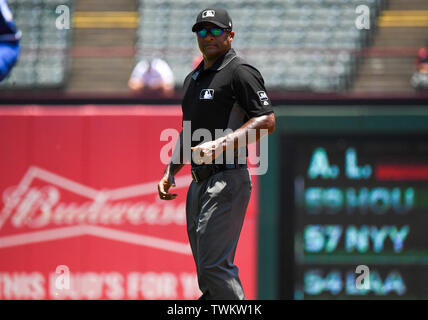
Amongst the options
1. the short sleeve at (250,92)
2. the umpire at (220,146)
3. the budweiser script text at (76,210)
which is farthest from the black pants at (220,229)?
the budweiser script text at (76,210)

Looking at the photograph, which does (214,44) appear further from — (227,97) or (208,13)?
(227,97)

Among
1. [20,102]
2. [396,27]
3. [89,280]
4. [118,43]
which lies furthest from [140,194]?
[396,27]

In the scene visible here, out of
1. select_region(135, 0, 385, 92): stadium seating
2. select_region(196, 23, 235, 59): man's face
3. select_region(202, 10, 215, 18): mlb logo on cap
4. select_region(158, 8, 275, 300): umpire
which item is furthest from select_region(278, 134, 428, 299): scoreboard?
select_region(202, 10, 215, 18): mlb logo on cap

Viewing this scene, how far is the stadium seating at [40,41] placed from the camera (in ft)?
30.9

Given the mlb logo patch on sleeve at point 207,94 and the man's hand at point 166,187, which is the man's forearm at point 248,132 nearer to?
A: the mlb logo patch on sleeve at point 207,94

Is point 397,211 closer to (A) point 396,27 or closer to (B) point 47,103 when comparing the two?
(B) point 47,103

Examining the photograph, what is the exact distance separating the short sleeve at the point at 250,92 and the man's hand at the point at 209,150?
0.24 meters

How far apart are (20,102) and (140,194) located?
1.61 m

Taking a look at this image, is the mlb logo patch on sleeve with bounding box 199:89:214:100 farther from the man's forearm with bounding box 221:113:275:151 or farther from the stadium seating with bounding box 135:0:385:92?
the stadium seating with bounding box 135:0:385:92

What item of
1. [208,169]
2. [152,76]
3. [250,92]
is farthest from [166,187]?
[152,76]

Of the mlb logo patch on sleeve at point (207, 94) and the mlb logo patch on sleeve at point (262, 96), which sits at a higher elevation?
the mlb logo patch on sleeve at point (207, 94)

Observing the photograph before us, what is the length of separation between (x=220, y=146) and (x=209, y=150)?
0.21 feet

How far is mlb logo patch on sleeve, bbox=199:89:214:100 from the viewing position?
3.82m

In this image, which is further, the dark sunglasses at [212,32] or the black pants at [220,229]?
the dark sunglasses at [212,32]
